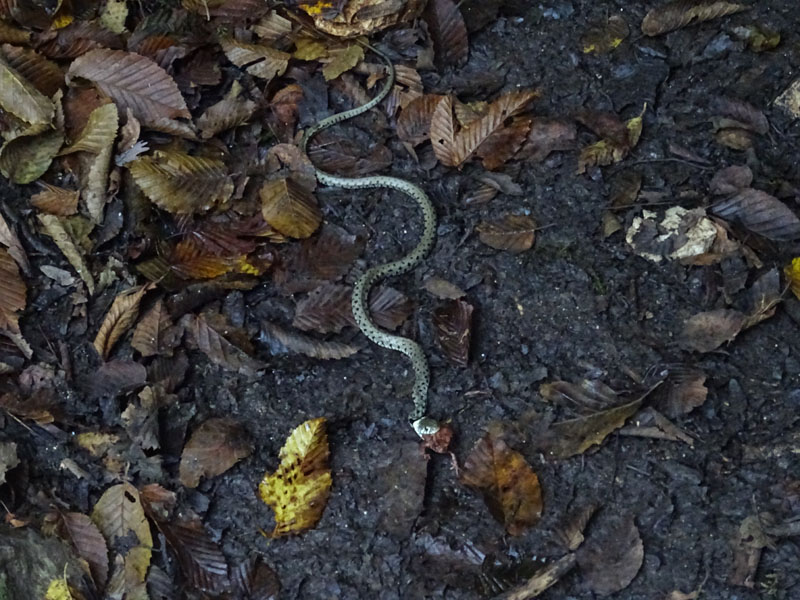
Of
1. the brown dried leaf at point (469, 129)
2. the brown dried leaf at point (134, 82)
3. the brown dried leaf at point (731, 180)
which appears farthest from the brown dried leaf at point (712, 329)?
the brown dried leaf at point (134, 82)

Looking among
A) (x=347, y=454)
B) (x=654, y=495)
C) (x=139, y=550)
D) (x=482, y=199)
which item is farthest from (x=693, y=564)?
(x=139, y=550)

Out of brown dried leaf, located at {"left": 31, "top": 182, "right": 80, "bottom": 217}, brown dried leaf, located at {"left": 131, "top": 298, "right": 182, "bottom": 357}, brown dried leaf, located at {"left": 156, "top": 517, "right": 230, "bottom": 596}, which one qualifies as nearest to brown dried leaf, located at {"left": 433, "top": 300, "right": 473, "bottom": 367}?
brown dried leaf, located at {"left": 131, "top": 298, "right": 182, "bottom": 357}

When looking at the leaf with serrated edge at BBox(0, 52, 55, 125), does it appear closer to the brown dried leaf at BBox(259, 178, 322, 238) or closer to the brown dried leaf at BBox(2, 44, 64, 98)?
the brown dried leaf at BBox(2, 44, 64, 98)

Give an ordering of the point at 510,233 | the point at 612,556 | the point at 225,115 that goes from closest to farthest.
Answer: the point at 612,556 → the point at 510,233 → the point at 225,115

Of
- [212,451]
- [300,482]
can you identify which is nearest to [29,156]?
[212,451]

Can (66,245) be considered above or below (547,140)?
below

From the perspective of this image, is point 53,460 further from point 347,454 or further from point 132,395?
point 347,454

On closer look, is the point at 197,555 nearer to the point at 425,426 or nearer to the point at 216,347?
the point at 216,347

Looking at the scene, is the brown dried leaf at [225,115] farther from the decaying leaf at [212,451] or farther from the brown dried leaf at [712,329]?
the brown dried leaf at [712,329]
